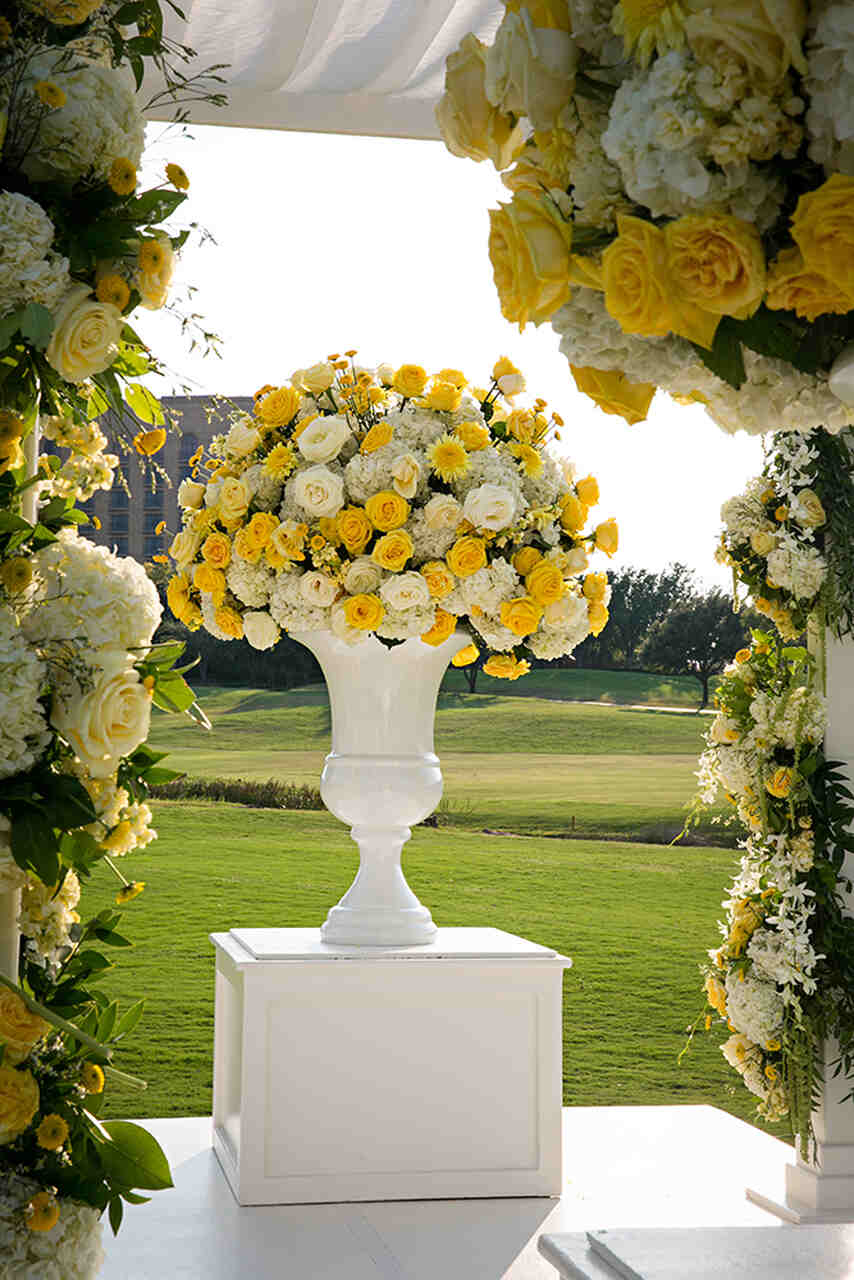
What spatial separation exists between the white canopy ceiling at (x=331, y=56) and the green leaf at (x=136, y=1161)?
Answer: 237 centimetres

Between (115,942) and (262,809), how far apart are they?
7795 mm

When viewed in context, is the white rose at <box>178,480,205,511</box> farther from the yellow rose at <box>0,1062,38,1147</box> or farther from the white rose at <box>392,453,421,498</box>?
the yellow rose at <box>0,1062,38,1147</box>

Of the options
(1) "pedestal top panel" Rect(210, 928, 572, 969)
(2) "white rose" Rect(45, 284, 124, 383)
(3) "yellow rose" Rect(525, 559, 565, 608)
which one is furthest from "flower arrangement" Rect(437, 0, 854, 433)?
(1) "pedestal top panel" Rect(210, 928, 572, 969)

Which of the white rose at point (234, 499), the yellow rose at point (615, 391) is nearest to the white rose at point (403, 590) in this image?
the white rose at point (234, 499)

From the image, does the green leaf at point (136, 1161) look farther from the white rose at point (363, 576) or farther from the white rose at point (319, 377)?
the white rose at point (319, 377)

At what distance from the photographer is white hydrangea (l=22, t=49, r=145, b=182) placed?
1.55 m

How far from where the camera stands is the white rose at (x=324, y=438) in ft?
10.5

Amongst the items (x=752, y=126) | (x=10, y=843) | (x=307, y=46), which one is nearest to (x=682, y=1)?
(x=752, y=126)

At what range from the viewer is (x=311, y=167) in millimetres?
7473

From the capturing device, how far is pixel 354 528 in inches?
125

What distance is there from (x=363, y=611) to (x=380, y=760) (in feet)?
1.65

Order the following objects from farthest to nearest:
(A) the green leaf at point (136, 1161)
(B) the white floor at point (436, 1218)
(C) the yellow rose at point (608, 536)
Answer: (C) the yellow rose at point (608, 536)
(B) the white floor at point (436, 1218)
(A) the green leaf at point (136, 1161)

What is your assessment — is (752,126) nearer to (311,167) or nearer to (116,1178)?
(116,1178)

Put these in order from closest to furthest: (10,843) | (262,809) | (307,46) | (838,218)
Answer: (838,218) < (10,843) < (307,46) < (262,809)
